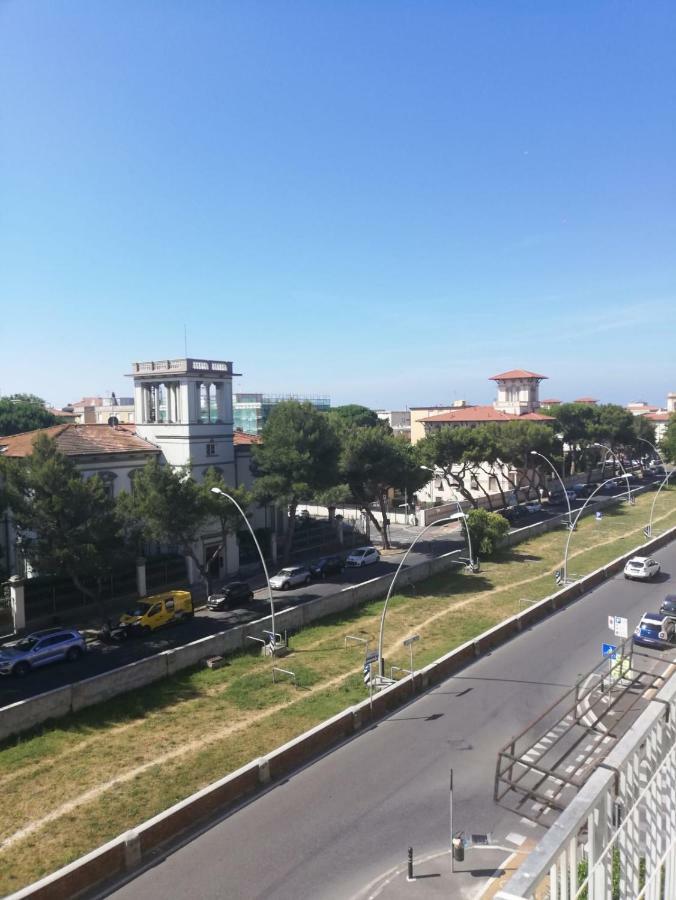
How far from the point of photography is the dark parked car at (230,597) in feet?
116

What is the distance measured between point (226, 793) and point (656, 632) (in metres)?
19.5

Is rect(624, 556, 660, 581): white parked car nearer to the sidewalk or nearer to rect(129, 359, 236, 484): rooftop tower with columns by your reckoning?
rect(129, 359, 236, 484): rooftop tower with columns

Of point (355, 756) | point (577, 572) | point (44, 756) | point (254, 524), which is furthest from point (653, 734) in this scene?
point (254, 524)

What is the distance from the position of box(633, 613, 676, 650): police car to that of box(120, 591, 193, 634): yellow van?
21.5 metres

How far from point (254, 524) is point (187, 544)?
12906mm

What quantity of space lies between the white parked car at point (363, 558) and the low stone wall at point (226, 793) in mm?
18305

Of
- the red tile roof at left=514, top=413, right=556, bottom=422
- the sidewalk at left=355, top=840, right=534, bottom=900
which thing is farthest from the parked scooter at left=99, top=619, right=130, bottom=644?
the red tile roof at left=514, top=413, right=556, bottom=422

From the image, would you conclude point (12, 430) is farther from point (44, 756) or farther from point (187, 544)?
point (44, 756)

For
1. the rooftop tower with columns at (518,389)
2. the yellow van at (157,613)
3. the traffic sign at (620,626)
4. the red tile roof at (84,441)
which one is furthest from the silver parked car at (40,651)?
the rooftop tower with columns at (518,389)

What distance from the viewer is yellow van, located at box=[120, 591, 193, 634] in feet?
102

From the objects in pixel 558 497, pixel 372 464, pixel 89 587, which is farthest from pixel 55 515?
pixel 558 497

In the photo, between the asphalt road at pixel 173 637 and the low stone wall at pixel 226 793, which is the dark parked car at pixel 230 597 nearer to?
the asphalt road at pixel 173 637

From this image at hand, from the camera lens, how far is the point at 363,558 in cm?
4506

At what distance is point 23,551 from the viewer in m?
30.7
